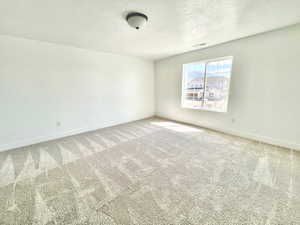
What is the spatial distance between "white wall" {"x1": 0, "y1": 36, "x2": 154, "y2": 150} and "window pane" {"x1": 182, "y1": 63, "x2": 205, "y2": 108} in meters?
1.96

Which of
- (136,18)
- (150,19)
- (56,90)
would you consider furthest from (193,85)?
(56,90)

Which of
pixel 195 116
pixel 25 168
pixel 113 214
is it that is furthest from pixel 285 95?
pixel 25 168

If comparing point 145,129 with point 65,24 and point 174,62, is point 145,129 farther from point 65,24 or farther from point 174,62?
point 65,24

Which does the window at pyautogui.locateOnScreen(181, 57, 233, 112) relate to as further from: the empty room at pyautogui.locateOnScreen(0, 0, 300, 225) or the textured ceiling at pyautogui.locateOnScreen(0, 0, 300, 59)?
the textured ceiling at pyautogui.locateOnScreen(0, 0, 300, 59)

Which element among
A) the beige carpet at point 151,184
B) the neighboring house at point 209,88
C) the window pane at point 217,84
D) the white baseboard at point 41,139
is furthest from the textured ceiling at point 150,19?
the beige carpet at point 151,184

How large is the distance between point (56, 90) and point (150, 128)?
280 cm

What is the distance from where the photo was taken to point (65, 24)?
2.15m

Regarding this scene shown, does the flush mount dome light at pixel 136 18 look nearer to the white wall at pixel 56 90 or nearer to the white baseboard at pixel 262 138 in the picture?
the white wall at pixel 56 90

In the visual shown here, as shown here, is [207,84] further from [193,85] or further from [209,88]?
[193,85]

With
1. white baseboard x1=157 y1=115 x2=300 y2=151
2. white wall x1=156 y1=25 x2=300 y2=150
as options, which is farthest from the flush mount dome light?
white baseboard x1=157 y1=115 x2=300 y2=151

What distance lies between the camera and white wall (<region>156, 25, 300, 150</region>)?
2461 mm

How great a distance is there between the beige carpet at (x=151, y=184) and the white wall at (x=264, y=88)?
0.45 metres

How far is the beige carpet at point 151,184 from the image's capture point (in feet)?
4.21

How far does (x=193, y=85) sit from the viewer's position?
4.32 metres
